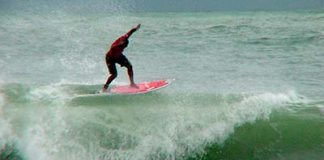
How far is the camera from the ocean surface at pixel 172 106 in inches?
387

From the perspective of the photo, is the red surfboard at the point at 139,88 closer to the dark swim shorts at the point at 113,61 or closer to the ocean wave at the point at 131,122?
the ocean wave at the point at 131,122

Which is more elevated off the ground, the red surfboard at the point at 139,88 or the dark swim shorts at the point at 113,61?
the dark swim shorts at the point at 113,61

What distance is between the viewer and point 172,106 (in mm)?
11477

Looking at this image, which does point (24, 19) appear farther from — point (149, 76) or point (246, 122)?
point (246, 122)

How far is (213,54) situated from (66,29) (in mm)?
17023

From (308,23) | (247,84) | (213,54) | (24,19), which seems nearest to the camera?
(247,84)

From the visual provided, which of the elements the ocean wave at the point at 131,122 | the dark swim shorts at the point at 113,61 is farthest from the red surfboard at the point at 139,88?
the dark swim shorts at the point at 113,61

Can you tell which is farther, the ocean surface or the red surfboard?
the red surfboard

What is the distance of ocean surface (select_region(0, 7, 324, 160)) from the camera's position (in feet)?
32.3

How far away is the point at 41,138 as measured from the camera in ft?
32.4

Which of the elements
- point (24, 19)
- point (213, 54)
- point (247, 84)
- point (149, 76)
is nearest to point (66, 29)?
point (24, 19)

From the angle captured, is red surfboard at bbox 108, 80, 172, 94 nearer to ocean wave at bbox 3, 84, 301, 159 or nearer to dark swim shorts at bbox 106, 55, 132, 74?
ocean wave at bbox 3, 84, 301, 159

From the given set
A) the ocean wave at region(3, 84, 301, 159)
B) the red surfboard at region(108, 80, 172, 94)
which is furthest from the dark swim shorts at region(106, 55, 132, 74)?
the ocean wave at region(3, 84, 301, 159)

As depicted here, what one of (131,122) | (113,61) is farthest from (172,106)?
(113,61)
